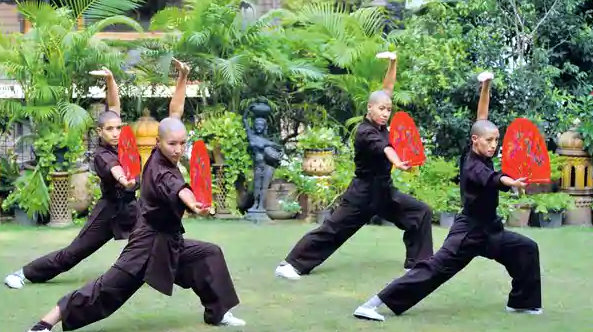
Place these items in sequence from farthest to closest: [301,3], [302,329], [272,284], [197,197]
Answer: [301,3] → [272,284] → [302,329] → [197,197]

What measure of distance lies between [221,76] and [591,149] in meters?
4.12

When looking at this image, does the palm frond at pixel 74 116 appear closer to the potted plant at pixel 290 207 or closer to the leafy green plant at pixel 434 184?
the potted plant at pixel 290 207

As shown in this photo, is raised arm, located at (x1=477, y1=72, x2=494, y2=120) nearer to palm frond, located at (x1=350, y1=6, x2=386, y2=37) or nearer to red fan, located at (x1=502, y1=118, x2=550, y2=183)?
red fan, located at (x1=502, y1=118, x2=550, y2=183)

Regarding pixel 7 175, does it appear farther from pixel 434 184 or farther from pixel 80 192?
pixel 434 184

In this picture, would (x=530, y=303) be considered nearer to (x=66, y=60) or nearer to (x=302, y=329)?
(x=302, y=329)

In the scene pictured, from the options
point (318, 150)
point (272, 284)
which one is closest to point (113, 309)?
point (272, 284)

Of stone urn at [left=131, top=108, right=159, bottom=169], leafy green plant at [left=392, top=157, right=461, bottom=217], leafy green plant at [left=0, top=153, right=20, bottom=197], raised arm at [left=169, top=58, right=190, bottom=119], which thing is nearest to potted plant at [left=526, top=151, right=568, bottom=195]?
leafy green plant at [left=392, top=157, right=461, bottom=217]

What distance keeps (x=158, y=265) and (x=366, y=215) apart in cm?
245

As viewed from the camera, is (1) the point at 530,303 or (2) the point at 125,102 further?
(2) the point at 125,102

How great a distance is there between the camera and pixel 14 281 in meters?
8.40

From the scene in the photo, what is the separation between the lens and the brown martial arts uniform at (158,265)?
22.0 feet

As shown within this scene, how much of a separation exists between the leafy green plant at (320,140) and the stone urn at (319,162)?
0.05m

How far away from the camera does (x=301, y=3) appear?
14.9 m

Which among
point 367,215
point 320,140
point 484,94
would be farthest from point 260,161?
point 484,94
